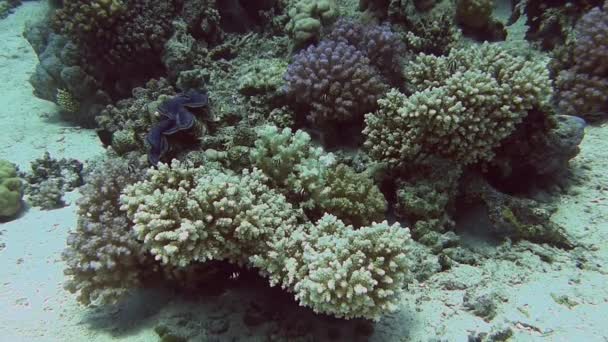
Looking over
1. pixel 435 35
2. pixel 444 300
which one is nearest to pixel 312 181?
pixel 444 300

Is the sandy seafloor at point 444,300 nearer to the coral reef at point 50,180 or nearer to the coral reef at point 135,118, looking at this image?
the coral reef at point 50,180

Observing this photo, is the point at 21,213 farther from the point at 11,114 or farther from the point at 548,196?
the point at 548,196

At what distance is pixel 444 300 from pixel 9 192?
538 cm

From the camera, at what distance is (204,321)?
3418mm

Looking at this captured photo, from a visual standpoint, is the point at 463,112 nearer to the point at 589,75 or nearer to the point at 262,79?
the point at 262,79

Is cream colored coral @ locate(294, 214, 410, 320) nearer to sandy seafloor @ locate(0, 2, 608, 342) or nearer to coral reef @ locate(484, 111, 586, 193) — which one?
sandy seafloor @ locate(0, 2, 608, 342)

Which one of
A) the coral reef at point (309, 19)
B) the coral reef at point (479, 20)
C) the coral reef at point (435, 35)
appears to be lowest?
the coral reef at point (309, 19)

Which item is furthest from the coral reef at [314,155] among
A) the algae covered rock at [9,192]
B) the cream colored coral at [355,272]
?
the algae covered rock at [9,192]

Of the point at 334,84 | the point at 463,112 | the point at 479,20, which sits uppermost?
the point at 479,20

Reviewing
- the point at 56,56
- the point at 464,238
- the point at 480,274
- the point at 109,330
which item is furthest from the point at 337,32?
the point at 56,56

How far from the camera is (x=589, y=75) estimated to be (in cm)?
565

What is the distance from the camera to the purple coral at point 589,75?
550cm

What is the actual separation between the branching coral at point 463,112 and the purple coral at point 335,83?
0.89ft

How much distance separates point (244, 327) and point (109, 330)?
3.77ft
